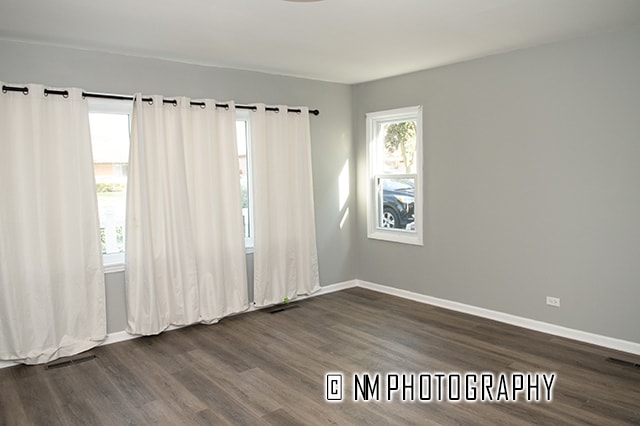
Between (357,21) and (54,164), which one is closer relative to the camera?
(357,21)

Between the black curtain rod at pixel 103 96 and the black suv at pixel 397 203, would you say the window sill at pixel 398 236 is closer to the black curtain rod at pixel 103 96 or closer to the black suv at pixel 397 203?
the black suv at pixel 397 203

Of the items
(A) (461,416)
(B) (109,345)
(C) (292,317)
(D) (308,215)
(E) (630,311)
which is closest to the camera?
(A) (461,416)

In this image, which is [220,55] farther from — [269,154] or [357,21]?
[357,21]

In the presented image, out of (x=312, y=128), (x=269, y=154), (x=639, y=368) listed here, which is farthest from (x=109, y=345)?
(x=639, y=368)

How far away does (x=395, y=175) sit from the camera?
5.49 metres

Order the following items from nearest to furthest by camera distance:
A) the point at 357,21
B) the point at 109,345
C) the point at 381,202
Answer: the point at 357,21 → the point at 109,345 → the point at 381,202

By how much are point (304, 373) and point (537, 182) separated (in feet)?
8.67

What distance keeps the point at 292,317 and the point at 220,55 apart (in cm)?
267

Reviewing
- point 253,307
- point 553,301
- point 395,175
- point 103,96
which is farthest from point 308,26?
point 553,301

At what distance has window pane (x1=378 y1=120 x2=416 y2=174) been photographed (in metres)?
5.33

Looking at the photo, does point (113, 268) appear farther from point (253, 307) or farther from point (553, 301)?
point (553, 301)

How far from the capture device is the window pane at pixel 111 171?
425 centimetres

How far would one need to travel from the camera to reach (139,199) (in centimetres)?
419

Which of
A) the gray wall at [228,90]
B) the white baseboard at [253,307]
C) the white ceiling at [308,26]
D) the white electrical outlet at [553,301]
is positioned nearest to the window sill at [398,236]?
the gray wall at [228,90]
